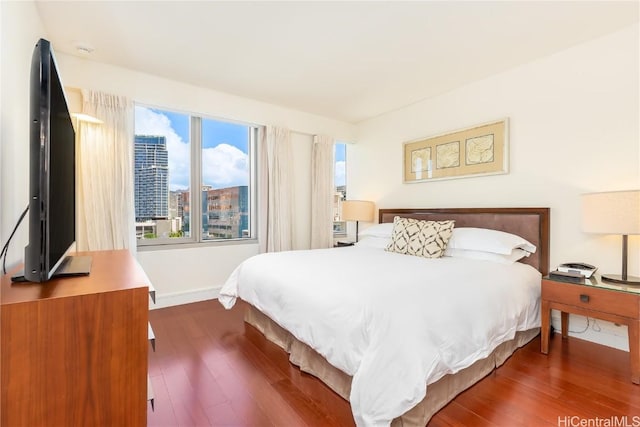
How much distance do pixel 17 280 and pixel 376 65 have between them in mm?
2946

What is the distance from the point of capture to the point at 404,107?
4.00 metres

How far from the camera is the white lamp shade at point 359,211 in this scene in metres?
4.20

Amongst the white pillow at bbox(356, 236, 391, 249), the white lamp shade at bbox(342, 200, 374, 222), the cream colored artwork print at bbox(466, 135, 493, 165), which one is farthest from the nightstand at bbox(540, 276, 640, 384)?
the white lamp shade at bbox(342, 200, 374, 222)

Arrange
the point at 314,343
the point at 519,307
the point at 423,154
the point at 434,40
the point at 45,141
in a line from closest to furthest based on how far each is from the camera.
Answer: the point at 45,141, the point at 314,343, the point at 519,307, the point at 434,40, the point at 423,154

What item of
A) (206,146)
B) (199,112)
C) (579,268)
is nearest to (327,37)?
(199,112)

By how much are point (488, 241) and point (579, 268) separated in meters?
0.65

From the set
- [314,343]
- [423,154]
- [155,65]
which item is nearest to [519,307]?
[314,343]

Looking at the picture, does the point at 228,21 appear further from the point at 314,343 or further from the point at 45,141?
the point at 314,343

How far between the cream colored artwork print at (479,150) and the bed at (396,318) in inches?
28.3

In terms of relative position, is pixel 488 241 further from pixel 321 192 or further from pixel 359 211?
pixel 321 192

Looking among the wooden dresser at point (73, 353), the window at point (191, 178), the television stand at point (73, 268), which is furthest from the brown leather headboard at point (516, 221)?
the television stand at point (73, 268)

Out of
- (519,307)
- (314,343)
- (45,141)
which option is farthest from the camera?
(519,307)

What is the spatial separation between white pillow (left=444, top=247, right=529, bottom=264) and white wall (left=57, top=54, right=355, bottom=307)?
82.9 inches

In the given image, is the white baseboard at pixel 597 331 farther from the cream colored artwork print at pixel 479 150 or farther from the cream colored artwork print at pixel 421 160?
the cream colored artwork print at pixel 421 160
